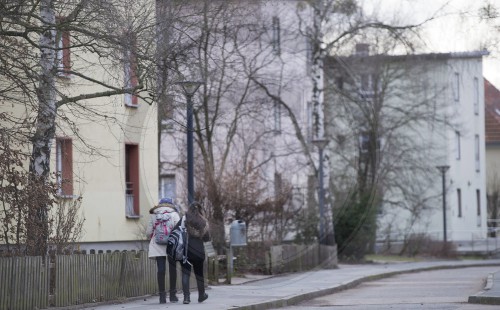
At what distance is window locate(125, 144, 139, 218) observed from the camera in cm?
2906

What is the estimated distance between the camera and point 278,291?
21906 millimetres

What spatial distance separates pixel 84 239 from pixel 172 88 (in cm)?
1073

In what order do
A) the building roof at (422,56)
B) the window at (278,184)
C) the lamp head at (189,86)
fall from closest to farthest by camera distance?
the lamp head at (189,86) → the window at (278,184) → the building roof at (422,56)

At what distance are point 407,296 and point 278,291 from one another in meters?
2.62

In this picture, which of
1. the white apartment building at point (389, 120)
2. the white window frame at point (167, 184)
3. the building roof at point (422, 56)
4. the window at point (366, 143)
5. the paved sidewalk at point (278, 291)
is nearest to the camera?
the paved sidewalk at point (278, 291)

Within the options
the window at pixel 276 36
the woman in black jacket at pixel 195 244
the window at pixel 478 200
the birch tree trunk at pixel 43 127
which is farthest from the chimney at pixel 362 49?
the birch tree trunk at pixel 43 127

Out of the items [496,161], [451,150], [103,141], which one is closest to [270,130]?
[103,141]

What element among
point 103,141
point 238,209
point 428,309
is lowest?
point 428,309

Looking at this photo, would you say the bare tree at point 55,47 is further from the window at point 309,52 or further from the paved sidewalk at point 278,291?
the window at point 309,52

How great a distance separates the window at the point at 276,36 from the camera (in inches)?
1401

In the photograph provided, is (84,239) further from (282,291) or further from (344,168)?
(344,168)

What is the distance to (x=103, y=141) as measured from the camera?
26984mm

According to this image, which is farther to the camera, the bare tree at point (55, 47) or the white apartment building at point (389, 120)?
the white apartment building at point (389, 120)

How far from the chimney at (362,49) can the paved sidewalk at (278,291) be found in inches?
589
